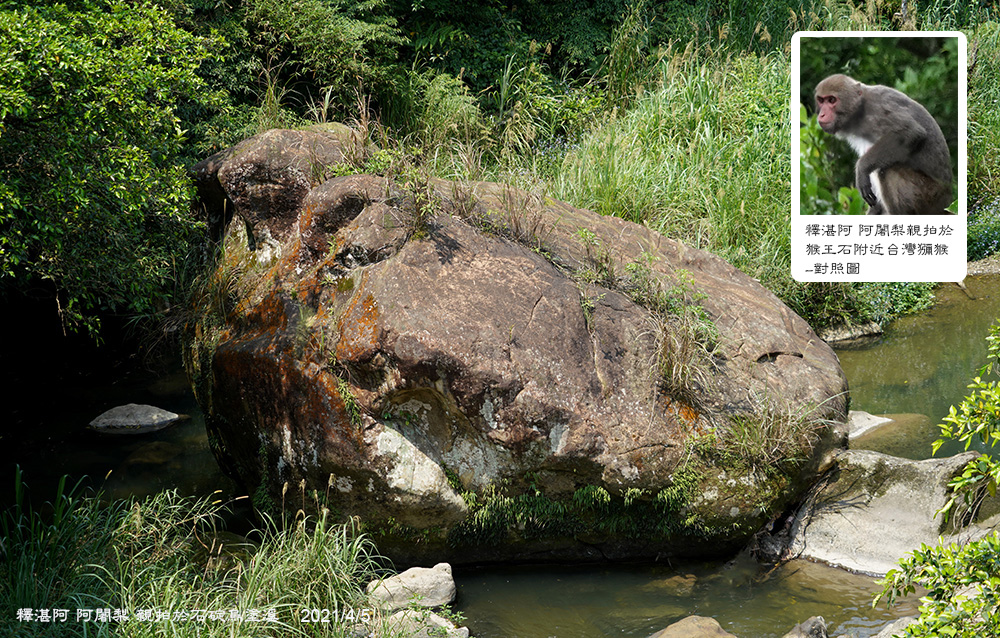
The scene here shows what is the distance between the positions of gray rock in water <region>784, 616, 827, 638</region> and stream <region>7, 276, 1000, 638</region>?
0.79ft

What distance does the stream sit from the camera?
459cm

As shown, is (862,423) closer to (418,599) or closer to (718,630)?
(718,630)

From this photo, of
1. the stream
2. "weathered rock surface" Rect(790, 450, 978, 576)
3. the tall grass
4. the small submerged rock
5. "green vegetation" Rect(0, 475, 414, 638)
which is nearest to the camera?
"green vegetation" Rect(0, 475, 414, 638)

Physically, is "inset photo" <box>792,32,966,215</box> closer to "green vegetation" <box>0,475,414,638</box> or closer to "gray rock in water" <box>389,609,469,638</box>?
"gray rock in water" <box>389,609,469,638</box>

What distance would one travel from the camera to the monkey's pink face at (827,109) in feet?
17.6

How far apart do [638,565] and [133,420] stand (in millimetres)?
4556

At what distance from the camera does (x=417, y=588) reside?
15.1 ft

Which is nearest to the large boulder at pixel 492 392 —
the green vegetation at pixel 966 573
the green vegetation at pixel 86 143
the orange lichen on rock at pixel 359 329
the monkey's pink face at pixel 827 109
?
the orange lichen on rock at pixel 359 329

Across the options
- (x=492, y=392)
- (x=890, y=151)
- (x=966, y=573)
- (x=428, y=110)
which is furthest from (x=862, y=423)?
(x=428, y=110)

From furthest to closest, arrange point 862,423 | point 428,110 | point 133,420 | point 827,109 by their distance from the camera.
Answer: point 428,110 → point 133,420 → point 862,423 → point 827,109

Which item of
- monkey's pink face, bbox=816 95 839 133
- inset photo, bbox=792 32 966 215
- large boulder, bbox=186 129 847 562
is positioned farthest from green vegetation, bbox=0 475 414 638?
monkey's pink face, bbox=816 95 839 133

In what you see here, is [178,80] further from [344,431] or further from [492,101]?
[492,101]

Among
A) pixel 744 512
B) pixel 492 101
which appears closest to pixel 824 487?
pixel 744 512

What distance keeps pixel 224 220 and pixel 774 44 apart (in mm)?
8343
